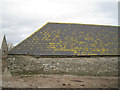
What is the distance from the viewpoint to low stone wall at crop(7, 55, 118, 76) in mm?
11070

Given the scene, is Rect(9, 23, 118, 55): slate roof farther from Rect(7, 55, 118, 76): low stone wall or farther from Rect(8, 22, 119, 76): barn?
Rect(7, 55, 118, 76): low stone wall

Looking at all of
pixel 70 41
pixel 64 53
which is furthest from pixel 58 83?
pixel 70 41

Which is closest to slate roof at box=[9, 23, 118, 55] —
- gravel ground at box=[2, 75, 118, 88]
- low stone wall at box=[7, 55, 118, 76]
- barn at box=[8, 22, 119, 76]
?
barn at box=[8, 22, 119, 76]

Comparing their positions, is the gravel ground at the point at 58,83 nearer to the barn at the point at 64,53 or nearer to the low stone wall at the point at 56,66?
the low stone wall at the point at 56,66

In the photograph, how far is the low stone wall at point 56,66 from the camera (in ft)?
36.3

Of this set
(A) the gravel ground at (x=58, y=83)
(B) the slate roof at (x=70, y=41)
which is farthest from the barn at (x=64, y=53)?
(A) the gravel ground at (x=58, y=83)

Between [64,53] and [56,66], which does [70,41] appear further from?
[56,66]

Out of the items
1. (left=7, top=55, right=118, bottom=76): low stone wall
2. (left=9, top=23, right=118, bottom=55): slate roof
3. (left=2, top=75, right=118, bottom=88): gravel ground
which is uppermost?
(left=9, top=23, right=118, bottom=55): slate roof

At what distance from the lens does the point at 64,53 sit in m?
11.7

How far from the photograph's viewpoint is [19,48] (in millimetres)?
11805

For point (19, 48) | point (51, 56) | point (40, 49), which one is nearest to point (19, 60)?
point (19, 48)

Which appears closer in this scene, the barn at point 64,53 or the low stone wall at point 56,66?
the low stone wall at point 56,66

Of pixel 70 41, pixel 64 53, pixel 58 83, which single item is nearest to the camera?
pixel 58 83

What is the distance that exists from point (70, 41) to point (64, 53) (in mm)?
2019
